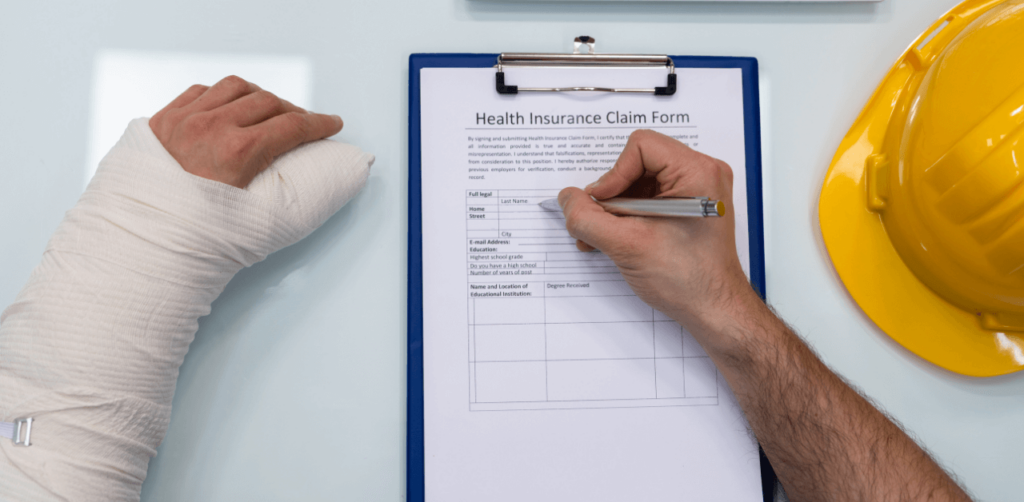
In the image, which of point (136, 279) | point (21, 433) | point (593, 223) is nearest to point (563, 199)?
point (593, 223)

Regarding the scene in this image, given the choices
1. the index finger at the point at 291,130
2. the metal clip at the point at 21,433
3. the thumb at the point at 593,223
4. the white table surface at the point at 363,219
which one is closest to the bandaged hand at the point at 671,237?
the thumb at the point at 593,223

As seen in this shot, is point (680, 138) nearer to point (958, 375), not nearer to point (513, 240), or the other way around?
point (513, 240)

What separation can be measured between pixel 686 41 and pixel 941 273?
0.35 metres

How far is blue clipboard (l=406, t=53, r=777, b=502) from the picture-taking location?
52 cm

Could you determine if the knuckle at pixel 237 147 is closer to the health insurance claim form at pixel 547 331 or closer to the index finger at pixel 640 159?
the health insurance claim form at pixel 547 331

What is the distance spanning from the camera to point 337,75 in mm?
568

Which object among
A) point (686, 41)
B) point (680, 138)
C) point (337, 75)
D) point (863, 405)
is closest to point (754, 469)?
point (863, 405)

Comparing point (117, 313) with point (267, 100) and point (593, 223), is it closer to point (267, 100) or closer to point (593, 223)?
point (267, 100)

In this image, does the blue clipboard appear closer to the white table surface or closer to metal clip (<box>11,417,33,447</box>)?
the white table surface

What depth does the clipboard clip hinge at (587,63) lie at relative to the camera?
56 cm

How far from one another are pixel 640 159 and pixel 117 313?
475mm

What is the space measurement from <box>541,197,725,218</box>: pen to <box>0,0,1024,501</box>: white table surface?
20 centimetres

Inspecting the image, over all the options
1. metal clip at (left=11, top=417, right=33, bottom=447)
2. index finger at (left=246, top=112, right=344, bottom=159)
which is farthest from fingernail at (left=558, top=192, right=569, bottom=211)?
metal clip at (left=11, top=417, right=33, bottom=447)

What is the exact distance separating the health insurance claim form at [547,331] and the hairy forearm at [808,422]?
0.03 m
